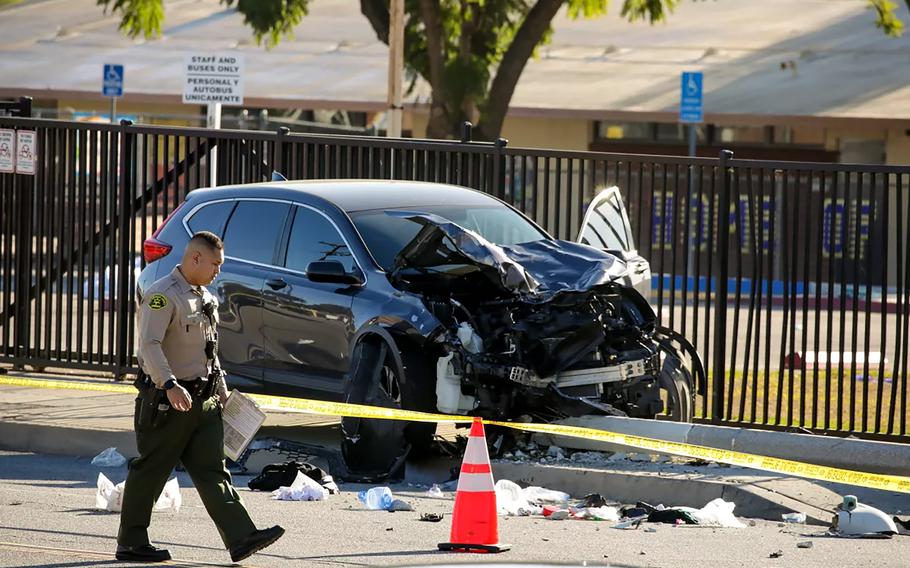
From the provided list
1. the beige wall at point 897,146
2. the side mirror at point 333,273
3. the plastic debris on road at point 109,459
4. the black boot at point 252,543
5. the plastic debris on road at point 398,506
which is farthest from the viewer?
the beige wall at point 897,146

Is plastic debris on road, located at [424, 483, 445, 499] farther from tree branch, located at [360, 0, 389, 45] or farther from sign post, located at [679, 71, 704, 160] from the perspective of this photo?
tree branch, located at [360, 0, 389, 45]

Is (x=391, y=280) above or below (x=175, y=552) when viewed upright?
above

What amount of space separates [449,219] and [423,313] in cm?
123

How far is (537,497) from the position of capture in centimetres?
905

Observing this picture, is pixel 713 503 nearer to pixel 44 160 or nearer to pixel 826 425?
pixel 826 425

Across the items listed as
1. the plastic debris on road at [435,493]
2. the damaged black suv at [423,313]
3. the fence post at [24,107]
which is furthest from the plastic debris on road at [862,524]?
the fence post at [24,107]

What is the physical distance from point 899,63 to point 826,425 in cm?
1973

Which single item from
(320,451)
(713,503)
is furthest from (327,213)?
(713,503)

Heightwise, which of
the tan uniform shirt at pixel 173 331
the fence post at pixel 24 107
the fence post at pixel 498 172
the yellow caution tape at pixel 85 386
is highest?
the fence post at pixel 24 107

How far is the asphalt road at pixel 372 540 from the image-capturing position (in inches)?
287

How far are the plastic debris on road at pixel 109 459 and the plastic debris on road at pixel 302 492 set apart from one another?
174 cm

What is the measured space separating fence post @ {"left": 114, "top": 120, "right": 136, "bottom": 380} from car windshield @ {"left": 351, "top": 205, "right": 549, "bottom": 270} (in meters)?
3.43

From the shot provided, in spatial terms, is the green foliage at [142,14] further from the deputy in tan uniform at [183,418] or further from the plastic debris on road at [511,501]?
the deputy in tan uniform at [183,418]

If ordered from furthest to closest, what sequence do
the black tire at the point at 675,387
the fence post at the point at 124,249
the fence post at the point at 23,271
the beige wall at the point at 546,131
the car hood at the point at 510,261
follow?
the beige wall at the point at 546,131
the fence post at the point at 23,271
the fence post at the point at 124,249
the black tire at the point at 675,387
the car hood at the point at 510,261
